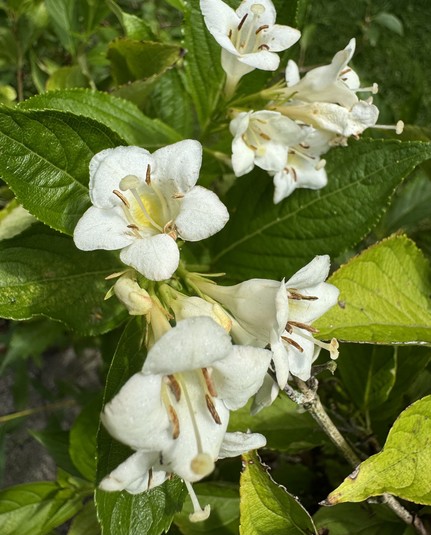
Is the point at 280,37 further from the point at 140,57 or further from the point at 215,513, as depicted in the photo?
the point at 215,513

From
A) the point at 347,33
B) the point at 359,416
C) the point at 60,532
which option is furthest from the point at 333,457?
the point at 347,33

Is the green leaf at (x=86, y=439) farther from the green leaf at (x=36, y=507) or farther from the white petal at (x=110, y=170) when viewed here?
the white petal at (x=110, y=170)

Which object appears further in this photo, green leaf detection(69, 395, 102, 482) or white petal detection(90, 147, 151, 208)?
green leaf detection(69, 395, 102, 482)

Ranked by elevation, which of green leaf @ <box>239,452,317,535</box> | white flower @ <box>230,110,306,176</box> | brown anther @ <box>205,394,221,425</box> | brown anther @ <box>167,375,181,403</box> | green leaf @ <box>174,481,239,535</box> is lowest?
green leaf @ <box>174,481,239,535</box>

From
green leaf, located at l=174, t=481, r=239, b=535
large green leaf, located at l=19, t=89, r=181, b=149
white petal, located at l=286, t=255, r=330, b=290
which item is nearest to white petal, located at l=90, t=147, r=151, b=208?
large green leaf, located at l=19, t=89, r=181, b=149

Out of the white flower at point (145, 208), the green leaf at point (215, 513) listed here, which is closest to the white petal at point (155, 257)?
the white flower at point (145, 208)

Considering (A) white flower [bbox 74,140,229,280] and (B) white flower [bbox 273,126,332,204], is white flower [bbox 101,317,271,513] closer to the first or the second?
(A) white flower [bbox 74,140,229,280]
